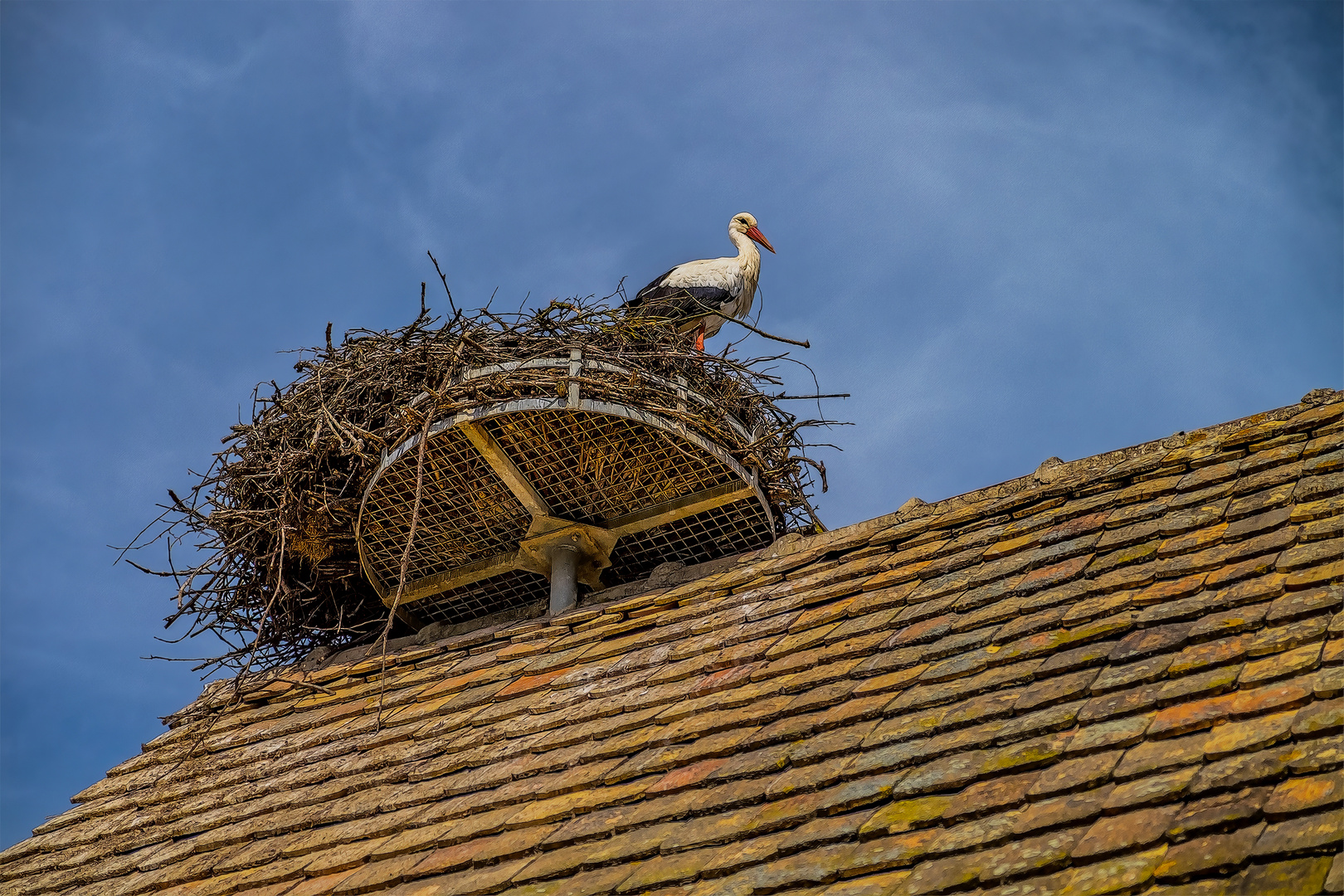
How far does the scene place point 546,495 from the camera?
5.59 metres

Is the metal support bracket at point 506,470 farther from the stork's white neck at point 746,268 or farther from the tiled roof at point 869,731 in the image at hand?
the stork's white neck at point 746,268

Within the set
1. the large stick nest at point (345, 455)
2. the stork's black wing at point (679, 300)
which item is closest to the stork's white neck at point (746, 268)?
the stork's black wing at point (679, 300)

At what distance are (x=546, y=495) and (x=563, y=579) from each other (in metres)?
0.39

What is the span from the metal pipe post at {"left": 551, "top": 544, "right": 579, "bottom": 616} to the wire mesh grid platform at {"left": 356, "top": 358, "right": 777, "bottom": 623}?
0.49 ft

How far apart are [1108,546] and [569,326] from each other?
3.20m

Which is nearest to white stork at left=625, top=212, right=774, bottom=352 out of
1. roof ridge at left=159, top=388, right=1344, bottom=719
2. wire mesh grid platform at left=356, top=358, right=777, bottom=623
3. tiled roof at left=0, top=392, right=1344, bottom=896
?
wire mesh grid platform at left=356, top=358, right=777, bottom=623

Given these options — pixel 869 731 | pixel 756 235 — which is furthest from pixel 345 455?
pixel 756 235

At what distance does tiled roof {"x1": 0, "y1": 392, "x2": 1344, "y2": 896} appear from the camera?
7.97 ft

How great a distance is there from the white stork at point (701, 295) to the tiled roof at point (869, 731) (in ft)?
13.6

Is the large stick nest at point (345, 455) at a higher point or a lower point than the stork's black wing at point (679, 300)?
lower

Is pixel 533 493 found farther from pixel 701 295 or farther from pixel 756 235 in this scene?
pixel 756 235

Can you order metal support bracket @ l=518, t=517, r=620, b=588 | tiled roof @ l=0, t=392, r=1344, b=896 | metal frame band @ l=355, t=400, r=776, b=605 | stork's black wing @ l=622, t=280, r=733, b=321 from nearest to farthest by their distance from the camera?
tiled roof @ l=0, t=392, r=1344, b=896 < metal frame band @ l=355, t=400, r=776, b=605 < metal support bracket @ l=518, t=517, r=620, b=588 < stork's black wing @ l=622, t=280, r=733, b=321

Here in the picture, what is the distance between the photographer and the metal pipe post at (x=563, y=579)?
17.5ft

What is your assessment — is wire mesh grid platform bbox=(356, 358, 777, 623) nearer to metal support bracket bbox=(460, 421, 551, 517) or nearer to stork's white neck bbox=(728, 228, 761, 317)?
metal support bracket bbox=(460, 421, 551, 517)
